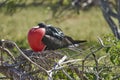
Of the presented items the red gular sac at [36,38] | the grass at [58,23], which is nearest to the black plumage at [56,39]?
the red gular sac at [36,38]

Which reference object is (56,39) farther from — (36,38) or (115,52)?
(115,52)

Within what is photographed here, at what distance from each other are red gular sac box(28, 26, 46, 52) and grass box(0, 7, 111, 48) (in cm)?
450

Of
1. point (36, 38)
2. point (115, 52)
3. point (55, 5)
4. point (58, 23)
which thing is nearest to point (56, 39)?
point (36, 38)

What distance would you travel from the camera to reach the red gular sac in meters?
3.89

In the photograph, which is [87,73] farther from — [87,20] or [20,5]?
[20,5]

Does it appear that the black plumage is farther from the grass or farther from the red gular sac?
the grass

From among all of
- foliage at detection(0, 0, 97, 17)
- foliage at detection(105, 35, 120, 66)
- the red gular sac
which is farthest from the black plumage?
foliage at detection(0, 0, 97, 17)

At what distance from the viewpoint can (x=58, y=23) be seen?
32.8ft

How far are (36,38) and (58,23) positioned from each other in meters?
6.08

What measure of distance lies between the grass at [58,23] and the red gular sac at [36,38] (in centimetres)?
450

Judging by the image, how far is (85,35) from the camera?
9094 millimetres

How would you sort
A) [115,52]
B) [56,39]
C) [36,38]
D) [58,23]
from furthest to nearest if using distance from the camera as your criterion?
1. [58,23]
2. [56,39]
3. [36,38]
4. [115,52]

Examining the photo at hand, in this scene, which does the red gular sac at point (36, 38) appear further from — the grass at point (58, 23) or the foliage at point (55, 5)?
the foliage at point (55, 5)

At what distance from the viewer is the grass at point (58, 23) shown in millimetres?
9148
